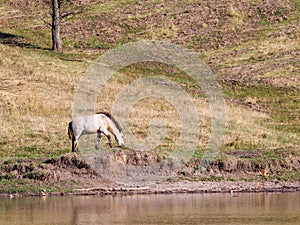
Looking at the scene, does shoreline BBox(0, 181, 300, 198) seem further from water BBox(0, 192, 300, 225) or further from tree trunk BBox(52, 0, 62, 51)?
tree trunk BBox(52, 0, 62, 51)

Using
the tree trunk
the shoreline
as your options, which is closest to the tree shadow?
the tree trunk

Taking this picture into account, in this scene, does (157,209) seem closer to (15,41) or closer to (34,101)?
(34,101)

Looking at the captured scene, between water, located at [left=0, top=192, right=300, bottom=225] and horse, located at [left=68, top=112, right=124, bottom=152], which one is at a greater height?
horse, located at [left=68, top=112, right=124, bottom=152]

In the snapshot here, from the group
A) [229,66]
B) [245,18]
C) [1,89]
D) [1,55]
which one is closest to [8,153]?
[1,89]

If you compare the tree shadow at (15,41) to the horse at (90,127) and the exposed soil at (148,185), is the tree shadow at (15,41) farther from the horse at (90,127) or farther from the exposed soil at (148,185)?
the exposed soil at (148,185)

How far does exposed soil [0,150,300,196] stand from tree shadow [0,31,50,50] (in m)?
33.1

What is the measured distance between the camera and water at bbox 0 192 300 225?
A: 30.7 metres

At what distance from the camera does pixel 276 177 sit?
40.3 m

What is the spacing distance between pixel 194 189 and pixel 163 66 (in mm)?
32301

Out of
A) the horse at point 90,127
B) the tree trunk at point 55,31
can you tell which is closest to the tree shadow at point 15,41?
the tree trunk at point 55,31

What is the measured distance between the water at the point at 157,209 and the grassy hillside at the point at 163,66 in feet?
24.1

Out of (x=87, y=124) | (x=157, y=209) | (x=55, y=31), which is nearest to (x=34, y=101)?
(x=87, y=124)

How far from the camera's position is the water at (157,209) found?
101 ft

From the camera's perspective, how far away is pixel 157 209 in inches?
1304
